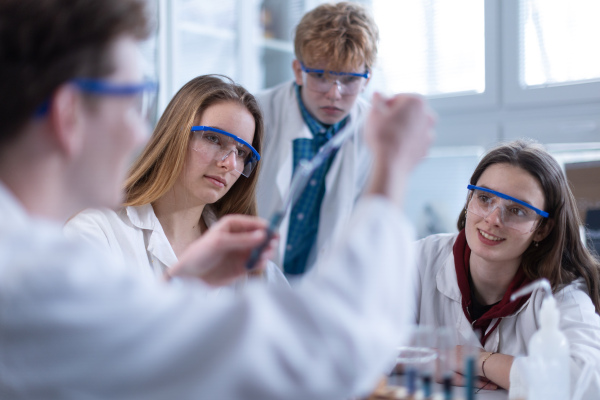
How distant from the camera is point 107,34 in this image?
2.41ft

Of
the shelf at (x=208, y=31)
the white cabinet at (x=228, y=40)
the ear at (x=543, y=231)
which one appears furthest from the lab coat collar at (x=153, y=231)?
the shelf at (x=208, y=31)

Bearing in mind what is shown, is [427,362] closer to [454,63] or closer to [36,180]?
[36,180]

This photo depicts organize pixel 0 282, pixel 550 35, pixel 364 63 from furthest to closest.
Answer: pixel 550 35
pixel 364 63
pixel 0 282

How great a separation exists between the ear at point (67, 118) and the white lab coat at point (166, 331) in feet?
0.30

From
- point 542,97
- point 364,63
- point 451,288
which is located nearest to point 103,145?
point 451,288

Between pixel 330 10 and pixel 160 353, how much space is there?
7.45 ft

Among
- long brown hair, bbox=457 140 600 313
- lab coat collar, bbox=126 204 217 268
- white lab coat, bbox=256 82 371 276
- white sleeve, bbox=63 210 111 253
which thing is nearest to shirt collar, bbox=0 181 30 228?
white sleeve, bbox=63 210 111 253

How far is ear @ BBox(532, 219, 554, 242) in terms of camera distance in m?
1.89

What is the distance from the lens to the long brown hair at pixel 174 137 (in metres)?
1.85

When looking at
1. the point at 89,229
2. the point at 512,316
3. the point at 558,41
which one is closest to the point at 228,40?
the point at 558,41

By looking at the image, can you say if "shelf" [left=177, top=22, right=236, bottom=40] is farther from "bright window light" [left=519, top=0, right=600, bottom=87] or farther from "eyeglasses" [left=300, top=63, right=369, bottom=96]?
"bright window light" [left=519, top=0, right=600, bottom=87]

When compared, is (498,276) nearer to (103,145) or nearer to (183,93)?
(183,93)

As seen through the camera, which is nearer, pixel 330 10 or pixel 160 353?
pixel 160 353

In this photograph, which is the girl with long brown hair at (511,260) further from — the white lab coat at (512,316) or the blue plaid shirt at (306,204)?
the blue plaid shirt at (306,204)
